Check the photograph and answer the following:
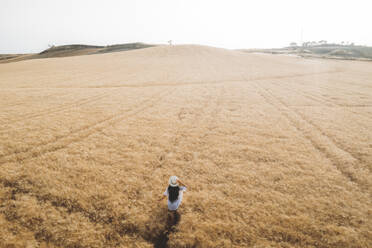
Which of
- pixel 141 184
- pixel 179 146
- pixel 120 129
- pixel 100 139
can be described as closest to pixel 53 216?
pixel 141 184

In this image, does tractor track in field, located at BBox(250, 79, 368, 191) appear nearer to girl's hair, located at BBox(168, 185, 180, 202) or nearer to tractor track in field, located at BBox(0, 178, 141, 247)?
girl's hair, located at BBox(168, 185, 180, 202)

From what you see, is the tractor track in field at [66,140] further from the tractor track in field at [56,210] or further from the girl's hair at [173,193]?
the girl's hair at [173,193]

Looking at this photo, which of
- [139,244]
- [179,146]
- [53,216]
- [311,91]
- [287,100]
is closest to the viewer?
[139,244]

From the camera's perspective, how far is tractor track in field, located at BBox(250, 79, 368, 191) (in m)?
5.36

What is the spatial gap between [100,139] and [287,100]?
495 inches

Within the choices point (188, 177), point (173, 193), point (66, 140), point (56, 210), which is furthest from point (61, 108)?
point (173, 193)

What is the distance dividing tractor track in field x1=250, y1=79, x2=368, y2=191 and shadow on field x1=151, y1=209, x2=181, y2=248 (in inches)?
196

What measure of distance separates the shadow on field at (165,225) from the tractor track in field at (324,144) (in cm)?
499

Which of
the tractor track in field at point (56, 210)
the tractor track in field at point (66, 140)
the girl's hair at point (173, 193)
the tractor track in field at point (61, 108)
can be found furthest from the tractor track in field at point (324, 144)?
the tractor track in field at point (61, 108)

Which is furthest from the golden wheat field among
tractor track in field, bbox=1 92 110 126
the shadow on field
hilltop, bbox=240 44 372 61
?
hilltop, bbox=240 44 372 61

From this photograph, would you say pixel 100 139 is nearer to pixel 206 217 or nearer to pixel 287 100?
pixel 206 217

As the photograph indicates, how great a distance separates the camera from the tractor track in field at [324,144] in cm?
536

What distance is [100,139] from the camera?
7.00 m

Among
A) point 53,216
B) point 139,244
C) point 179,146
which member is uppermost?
point 179,146
